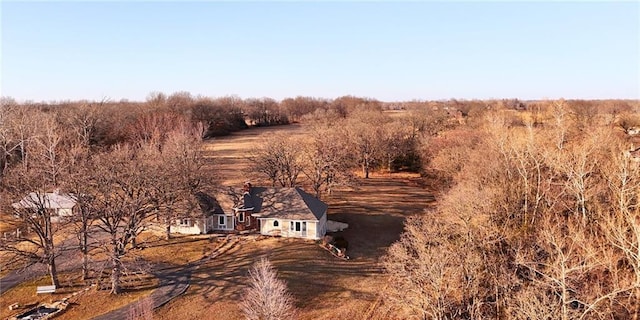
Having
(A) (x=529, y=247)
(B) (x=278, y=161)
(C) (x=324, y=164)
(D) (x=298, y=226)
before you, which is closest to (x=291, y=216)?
(D) (x=298, y=226)

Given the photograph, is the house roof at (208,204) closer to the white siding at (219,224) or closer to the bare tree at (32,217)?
the white siding at (219,224)


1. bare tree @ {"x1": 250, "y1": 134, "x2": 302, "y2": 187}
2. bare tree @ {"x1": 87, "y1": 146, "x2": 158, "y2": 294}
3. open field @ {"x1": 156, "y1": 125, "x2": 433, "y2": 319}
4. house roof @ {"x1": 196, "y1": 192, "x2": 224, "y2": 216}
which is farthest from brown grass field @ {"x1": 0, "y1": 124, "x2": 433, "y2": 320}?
bare tree @ {"x1": 250, "y1": 134, "x2": 302, "y2": 187}

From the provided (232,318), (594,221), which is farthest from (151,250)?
(594,221)

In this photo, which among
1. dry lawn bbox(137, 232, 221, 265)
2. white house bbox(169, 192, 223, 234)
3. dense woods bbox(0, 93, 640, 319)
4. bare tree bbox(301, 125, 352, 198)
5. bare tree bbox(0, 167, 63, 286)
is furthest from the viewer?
bare tree bbox(301, 125, 352, 198)

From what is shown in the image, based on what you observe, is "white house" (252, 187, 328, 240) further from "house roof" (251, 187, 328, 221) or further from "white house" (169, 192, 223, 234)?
"white house" (169, 192, 223, 234)

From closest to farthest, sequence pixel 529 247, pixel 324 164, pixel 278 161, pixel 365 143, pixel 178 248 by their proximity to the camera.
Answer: pixel 529 247 → pixel 178 248 → pixel 324 164 → pixel 278 161 → pixel 365 143

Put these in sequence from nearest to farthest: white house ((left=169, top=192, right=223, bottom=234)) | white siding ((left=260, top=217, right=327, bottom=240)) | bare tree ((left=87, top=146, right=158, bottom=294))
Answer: bare tree ((left=87, top=146, right=158, bottom=294)) → white siding ((left=260, top=217, right=327, bottom=240)) → white house ((left=169, top=192, right=223, bottom=234))

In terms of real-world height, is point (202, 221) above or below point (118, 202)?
below

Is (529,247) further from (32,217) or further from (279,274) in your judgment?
(32,217)

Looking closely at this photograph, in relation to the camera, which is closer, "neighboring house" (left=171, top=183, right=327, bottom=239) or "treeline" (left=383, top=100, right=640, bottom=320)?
"treeline" (left=383, top=100, right=640, bottom=320)
